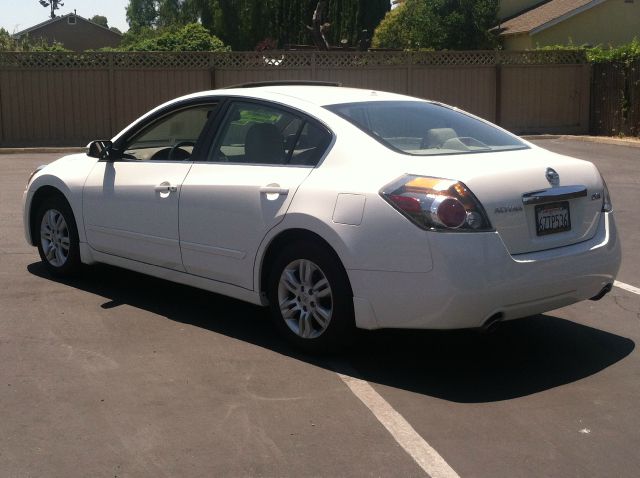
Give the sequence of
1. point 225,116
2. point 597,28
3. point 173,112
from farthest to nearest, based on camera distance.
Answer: point 597,28, point 173,112, point 225,116

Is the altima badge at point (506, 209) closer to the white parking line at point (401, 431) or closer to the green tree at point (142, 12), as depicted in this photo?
the white parking line at point (401, 431)

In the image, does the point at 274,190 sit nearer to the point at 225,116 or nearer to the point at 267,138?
the point at 267,138

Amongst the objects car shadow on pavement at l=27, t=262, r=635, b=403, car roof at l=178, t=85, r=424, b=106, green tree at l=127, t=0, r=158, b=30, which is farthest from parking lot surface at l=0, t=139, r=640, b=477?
green tree at l=127, t=0, r=158, b=30

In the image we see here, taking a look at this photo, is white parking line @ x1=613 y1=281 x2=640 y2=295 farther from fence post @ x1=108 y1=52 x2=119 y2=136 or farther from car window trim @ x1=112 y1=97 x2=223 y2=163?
fence post @ x1=108 y1=52 x2=119 y2=136

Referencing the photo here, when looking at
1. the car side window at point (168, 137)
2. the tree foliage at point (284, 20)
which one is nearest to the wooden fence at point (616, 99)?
the car side window at point (168, 137)

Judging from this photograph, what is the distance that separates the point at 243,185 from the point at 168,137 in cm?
143

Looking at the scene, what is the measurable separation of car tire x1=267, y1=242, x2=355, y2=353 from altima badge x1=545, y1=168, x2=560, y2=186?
1.29m

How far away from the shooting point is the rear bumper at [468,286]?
193 inches

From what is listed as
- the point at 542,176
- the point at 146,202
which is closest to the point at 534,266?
the point at 542,176

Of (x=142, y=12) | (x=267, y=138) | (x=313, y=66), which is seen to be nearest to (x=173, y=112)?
(x=267, y=138)

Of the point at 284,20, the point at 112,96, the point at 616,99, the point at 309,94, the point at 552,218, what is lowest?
the point at 552,218

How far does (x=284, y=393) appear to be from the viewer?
16.4 feet

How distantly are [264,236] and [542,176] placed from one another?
167 cm

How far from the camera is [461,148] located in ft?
18.9
